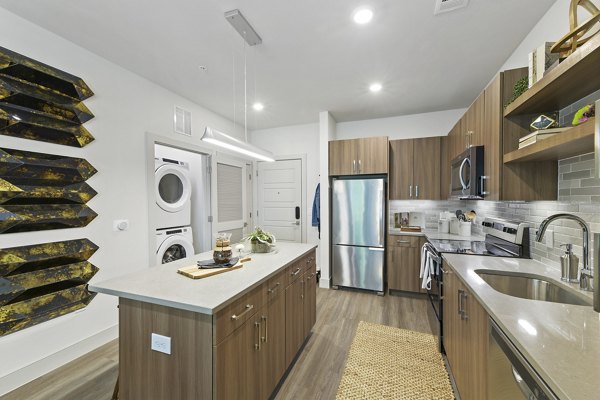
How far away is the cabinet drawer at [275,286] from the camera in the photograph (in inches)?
61.6

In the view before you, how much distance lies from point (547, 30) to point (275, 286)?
270 cm

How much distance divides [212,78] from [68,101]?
1306mm

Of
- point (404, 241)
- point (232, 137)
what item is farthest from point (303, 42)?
point (404, 241)

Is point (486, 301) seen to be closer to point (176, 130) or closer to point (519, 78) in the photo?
point (519, 78)

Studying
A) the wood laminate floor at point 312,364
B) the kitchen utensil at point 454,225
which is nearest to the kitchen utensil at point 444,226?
the kitchen utensil at point 454,225

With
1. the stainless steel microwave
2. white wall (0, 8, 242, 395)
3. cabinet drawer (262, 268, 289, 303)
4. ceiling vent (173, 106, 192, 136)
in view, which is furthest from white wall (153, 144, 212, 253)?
the stainless steel microwave

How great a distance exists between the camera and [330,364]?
2.07 metres

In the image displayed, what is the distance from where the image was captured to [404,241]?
11.2 ft

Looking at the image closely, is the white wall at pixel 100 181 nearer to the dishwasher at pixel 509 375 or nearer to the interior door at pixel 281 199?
the interior door at pixel 281 199

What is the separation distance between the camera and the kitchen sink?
1.36 m

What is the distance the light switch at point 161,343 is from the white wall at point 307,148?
3271 mm

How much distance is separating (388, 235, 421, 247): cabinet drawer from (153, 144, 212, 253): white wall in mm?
2703

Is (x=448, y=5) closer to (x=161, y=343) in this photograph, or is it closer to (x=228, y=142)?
(x=228, y=142)

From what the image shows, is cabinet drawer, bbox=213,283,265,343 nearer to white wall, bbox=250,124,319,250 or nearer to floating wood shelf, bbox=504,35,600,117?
floating wood shelf, bbox=504,35,600,117
